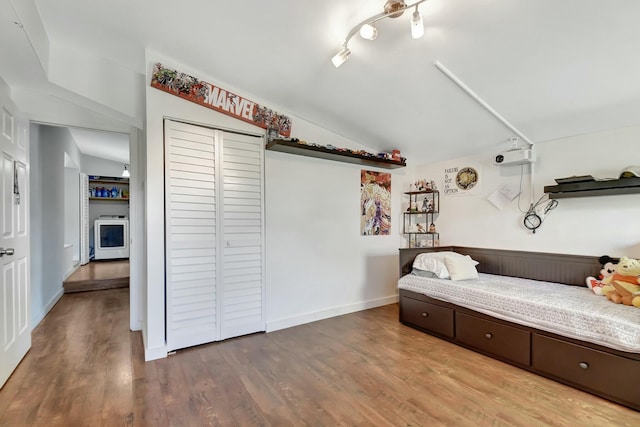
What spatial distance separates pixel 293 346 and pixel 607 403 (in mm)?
2308

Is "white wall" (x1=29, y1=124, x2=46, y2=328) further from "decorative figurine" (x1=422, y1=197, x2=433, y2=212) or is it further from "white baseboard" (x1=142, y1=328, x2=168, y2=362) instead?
"decorative figurine" (x1=422, y1=197, x2=433, y2=212)

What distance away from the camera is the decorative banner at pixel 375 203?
3986 millimetres

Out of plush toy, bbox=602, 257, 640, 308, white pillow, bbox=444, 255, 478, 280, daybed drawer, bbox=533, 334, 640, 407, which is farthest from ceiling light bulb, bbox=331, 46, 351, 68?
plush toy, bbox=602, 257, 640, 308

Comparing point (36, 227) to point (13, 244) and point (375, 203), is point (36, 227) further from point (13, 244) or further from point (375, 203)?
point (375, 203)

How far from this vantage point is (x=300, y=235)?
136 inches

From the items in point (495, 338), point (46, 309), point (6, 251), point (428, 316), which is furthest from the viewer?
point (46, 309)

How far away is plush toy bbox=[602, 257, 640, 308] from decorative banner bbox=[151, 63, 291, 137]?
320 cm

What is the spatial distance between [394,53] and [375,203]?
2.14 meters

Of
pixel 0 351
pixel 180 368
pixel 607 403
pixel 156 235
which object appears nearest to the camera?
pixel 607 403

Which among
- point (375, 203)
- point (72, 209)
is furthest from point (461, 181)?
point (72, 209)

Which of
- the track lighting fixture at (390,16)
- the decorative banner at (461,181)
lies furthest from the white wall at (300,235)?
the track lighting fixture at (390,16)

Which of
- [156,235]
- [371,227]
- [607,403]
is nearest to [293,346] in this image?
[156,235]

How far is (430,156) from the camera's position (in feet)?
13.3

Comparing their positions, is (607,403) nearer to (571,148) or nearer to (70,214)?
(571,148)
